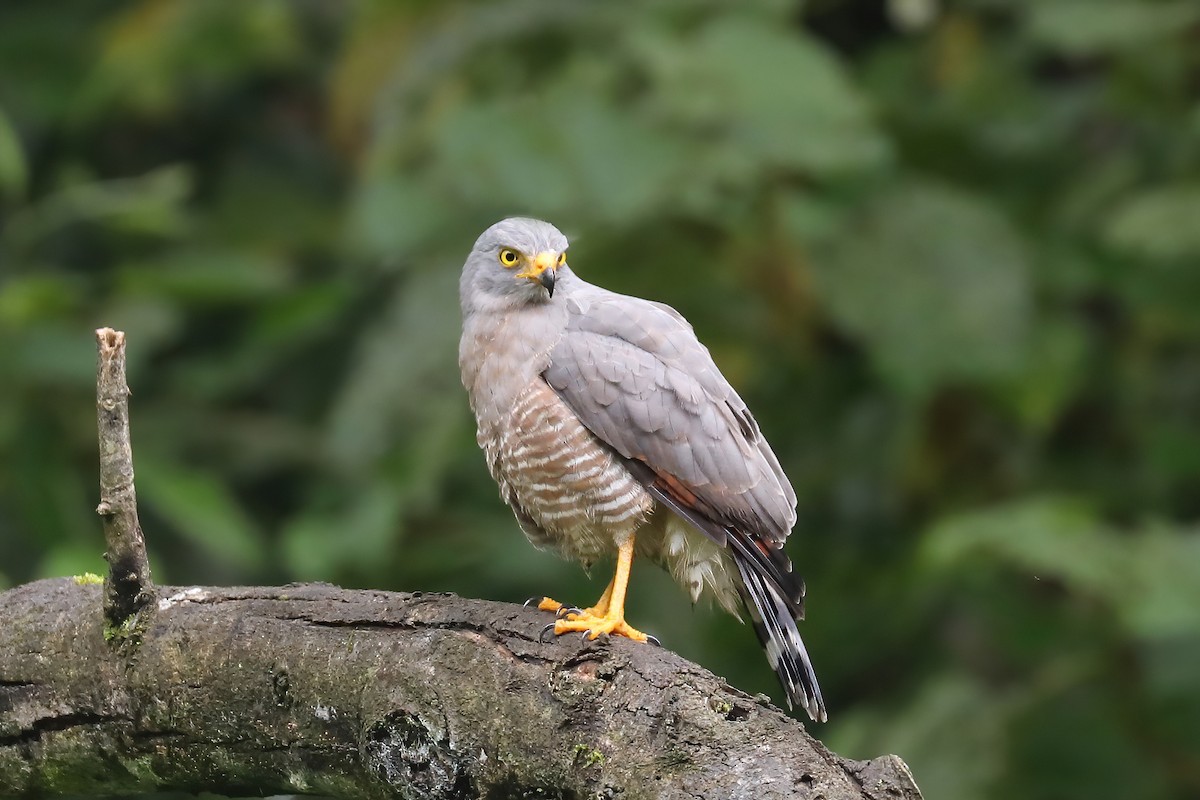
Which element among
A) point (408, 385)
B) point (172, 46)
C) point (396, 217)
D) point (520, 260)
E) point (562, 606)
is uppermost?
point (172, 46)

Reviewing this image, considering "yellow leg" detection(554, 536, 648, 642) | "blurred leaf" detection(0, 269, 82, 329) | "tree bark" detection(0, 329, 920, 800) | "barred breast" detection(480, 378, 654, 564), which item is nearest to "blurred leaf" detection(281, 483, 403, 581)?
"blurred leaf" detection(0, 269, 82, 329)

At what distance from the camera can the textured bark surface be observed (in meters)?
2.62

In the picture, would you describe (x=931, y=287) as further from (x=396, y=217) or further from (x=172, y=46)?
(x=172, y=46)

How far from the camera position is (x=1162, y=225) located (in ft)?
17.4


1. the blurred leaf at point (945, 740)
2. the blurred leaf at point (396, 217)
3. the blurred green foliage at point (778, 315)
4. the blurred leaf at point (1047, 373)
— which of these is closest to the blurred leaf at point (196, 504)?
the blurred green foliage at point (778, 315)

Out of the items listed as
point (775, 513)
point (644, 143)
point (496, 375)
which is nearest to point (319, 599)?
point (496, 375)

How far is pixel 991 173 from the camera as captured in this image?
20.8 feet

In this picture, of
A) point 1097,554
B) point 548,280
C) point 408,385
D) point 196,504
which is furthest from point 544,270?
point 1097,554

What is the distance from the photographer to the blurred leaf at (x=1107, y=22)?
5.61 meters

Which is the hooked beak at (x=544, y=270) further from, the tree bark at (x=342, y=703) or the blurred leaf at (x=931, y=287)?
the blurred leaf at (x=931, y=287)

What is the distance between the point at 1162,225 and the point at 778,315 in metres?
1.57

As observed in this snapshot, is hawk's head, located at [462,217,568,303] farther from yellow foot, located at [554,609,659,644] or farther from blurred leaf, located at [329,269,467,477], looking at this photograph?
blurred leaf, located at [329,269,467,477]

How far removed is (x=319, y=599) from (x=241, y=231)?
407 cm

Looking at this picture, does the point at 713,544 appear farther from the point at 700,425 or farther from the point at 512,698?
the point at 512,698
